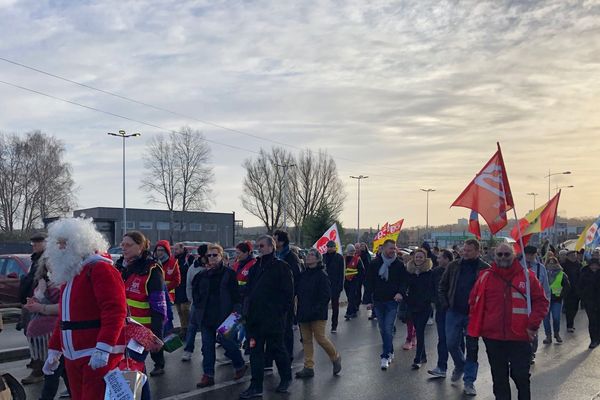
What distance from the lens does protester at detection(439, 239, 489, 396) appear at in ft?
25.1

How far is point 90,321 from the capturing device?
170 inches

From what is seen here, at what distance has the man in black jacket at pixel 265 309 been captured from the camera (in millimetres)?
7191

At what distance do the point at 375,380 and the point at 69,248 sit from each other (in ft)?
16.5

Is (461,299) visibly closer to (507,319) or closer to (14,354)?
(507,319)

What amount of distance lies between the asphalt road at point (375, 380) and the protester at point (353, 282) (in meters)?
4.28

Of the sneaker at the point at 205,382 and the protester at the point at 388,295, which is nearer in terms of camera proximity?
the sneaker at the point at 205,382

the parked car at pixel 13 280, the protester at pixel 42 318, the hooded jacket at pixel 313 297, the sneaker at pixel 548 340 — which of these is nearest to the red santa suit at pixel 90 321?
the protester at pixel 42 318

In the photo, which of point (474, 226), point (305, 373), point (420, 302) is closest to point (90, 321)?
point (305, 373)

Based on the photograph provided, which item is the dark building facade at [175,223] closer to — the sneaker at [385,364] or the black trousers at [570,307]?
the black trousers at [570,307]

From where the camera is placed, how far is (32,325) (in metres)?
7.12

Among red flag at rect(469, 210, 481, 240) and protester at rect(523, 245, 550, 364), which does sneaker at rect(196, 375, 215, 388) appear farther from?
protester at rect(523, 245, 550, 364)

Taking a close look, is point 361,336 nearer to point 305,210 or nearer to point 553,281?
point 553,281

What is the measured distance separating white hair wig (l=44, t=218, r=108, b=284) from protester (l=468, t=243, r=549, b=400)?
365 cm

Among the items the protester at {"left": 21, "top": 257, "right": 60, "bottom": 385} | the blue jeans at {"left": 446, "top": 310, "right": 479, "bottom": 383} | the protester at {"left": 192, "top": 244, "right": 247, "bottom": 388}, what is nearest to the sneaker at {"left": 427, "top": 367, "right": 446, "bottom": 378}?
the blue jeans at {"left": 446, "top": 310, "right": 479, "bottom": 383}
